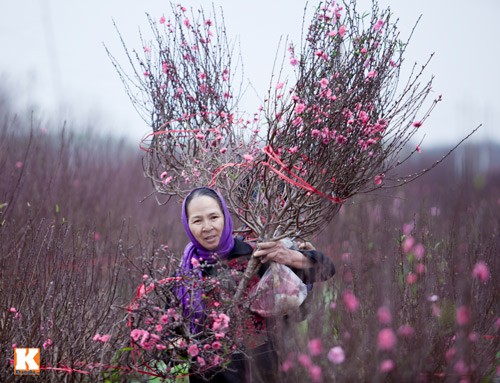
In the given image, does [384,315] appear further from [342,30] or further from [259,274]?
[342,30]

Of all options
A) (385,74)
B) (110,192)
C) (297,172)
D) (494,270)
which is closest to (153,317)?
(297,172)

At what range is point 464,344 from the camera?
206cm

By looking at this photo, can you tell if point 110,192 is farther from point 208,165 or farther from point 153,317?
point 153,317


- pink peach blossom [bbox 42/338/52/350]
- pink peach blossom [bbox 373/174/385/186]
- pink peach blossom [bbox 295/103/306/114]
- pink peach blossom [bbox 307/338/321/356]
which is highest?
pink peach blossom [bbox 295/103/306/114]

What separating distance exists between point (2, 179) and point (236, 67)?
2750mm

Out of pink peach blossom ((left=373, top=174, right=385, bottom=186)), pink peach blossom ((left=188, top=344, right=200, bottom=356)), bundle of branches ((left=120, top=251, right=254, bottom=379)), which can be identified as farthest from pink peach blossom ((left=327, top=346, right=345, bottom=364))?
pink peach blossom ((left=373, top=174, right=385, bottom=186))

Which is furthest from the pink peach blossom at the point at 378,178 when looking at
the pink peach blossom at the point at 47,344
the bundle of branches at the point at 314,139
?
the pink peach blossom at the point at 47,344

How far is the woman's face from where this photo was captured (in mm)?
2961

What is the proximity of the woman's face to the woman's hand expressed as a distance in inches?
8.6

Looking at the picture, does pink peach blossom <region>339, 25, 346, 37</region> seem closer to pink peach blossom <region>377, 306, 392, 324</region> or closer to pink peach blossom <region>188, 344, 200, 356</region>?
pink peach blossom <region>377, 306, 392, 324</region>

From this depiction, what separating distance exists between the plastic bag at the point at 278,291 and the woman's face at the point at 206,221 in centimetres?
30

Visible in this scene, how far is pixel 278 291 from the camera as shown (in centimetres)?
285

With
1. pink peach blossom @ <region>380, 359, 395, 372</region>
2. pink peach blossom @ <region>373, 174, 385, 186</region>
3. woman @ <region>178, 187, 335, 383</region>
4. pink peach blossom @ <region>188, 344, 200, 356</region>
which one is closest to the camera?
pink peach blossom @ <region>380, 359, 395, 372</region>

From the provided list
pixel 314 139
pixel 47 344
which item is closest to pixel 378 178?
pixel 314 139
